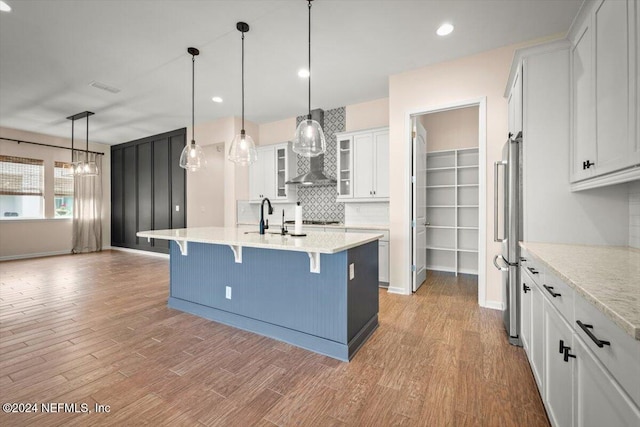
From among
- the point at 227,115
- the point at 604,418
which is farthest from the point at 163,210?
the point at 604,418

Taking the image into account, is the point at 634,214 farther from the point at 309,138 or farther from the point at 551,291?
the point at 309,138

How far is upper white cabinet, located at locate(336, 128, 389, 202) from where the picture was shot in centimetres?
441

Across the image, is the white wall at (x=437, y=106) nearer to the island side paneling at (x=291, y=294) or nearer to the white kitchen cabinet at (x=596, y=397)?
the island side paneling at (x=291, y=294)

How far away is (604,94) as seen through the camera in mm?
1689

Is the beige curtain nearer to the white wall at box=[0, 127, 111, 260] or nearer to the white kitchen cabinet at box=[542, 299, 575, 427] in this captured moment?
the white wall at box=[0, 127, 111, 260]

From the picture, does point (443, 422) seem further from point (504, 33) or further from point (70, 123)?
point (70, 123)

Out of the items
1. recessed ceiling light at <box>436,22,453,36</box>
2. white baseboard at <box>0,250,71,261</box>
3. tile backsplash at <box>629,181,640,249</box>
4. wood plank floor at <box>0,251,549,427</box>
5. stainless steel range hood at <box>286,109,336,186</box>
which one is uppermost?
recessed ceiling light at <box>436,22,453,36</box>

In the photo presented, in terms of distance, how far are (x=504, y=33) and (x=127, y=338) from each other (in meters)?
4.89

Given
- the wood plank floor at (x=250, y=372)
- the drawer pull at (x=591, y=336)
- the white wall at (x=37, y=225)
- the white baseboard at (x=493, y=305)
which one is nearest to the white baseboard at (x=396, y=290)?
the wood plank floor at (x=250, y=372)

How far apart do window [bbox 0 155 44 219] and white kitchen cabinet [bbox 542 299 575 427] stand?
31.5 ft

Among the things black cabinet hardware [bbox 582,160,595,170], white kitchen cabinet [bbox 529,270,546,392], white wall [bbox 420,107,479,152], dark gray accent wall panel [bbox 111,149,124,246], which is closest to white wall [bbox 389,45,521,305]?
white wall [bbox 420,107,479,152]

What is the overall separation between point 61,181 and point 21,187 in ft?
2.49

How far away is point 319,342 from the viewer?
2385mm

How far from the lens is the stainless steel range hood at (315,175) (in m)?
4.67
